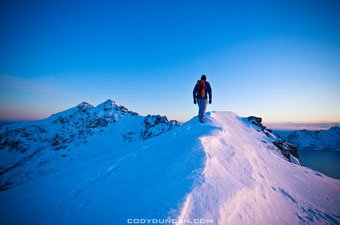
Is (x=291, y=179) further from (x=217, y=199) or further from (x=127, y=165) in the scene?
(x=127, y=165)

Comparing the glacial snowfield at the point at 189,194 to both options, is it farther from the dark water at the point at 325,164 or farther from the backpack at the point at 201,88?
the dark water at the point at 325,164

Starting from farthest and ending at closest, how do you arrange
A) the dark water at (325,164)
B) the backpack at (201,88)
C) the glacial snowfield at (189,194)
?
1. the dark water at (325,164)
2. the backpack at (201,88)
3. the glacial snowfield at (189,194)

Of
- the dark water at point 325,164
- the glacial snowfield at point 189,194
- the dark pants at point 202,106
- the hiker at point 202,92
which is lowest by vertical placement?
the dark water at point 325,164

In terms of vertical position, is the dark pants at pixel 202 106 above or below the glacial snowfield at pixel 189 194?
above

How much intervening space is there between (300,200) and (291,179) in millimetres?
1494

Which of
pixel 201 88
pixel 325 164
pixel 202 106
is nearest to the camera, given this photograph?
pixel 201 88

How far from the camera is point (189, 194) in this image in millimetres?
4141

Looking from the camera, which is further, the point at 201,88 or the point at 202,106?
the point at 202,106

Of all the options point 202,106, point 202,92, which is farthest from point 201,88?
point 202,106

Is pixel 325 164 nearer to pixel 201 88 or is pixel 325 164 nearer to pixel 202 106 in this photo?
Result: pixel 202 106

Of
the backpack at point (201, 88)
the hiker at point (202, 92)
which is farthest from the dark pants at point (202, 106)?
the backpack at point (201, 88)

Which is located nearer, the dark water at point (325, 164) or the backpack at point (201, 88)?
the backpack at point (201, 88)

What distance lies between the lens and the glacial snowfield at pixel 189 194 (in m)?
4.00

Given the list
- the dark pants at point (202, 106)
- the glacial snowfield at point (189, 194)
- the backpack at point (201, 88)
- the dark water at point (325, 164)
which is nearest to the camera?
the glacial snowfield at point (189, 194)
